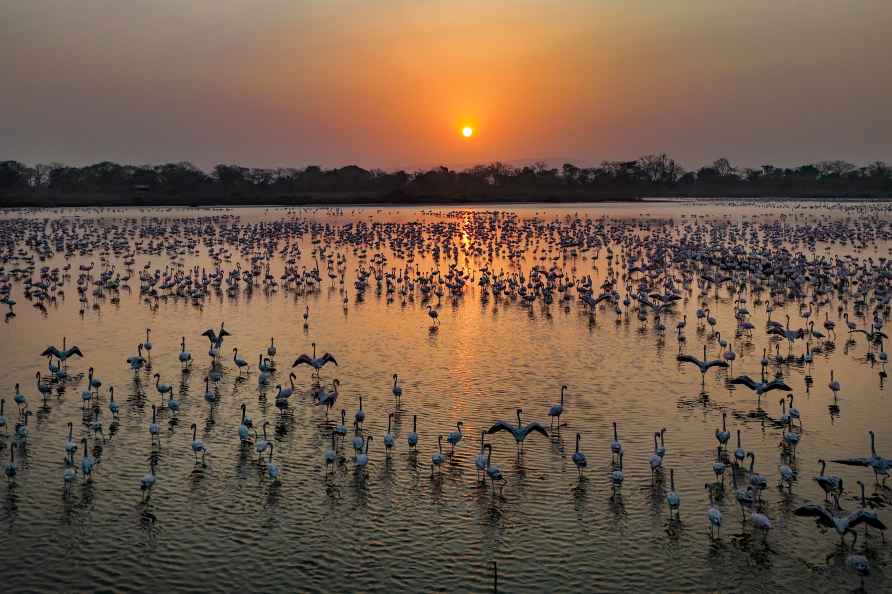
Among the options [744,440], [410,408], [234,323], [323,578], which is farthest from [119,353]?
[744,440]

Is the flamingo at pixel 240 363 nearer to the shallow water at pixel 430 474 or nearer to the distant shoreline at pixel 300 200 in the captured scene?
the shallow water at pixel 430 474

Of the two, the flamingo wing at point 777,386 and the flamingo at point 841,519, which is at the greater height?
the flamingo wing at point 777,386

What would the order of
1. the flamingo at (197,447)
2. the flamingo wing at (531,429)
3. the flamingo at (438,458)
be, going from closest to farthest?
the flamingo at (438,458) → the flamingo at (197,447) → the flamingo wing at (531,429)

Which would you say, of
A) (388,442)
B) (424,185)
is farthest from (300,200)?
(388,442)

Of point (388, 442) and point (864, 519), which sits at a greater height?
point (388, 442)

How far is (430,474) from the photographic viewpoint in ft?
53.6

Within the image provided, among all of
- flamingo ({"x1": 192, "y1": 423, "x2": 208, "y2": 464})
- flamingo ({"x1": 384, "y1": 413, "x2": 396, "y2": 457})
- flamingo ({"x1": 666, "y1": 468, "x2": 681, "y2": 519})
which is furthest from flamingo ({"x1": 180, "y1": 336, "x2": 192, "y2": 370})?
flamingo ({"x1": 666, "y1": 468, "x2": 681, "y2": 519})

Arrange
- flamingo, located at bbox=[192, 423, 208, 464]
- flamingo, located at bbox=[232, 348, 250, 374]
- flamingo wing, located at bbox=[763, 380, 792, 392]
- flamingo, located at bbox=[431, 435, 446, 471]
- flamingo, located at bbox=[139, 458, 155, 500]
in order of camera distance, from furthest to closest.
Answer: flamingo, located at bbox=[232, 348, 250, 374] < flamingo wing, located at bbox=[763, 380, 792, 392] < flamingo, located at bbox=[192, 423, 208, 464] < flamingo, located at bbox=[431, 435, 446, 471] < flamingo, located at bbox=[139, 458, 155, 500]

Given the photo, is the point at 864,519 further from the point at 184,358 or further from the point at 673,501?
the point at 184,358

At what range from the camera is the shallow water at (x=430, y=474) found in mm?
13016

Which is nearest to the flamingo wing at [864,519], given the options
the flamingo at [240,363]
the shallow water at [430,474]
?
the shallow water at [430,474]

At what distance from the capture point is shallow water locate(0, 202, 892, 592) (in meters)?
13.0

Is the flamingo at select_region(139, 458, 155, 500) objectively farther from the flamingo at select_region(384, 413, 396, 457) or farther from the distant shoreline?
the distant shoreline

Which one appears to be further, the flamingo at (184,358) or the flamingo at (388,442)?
the flamingo at (184,358)
